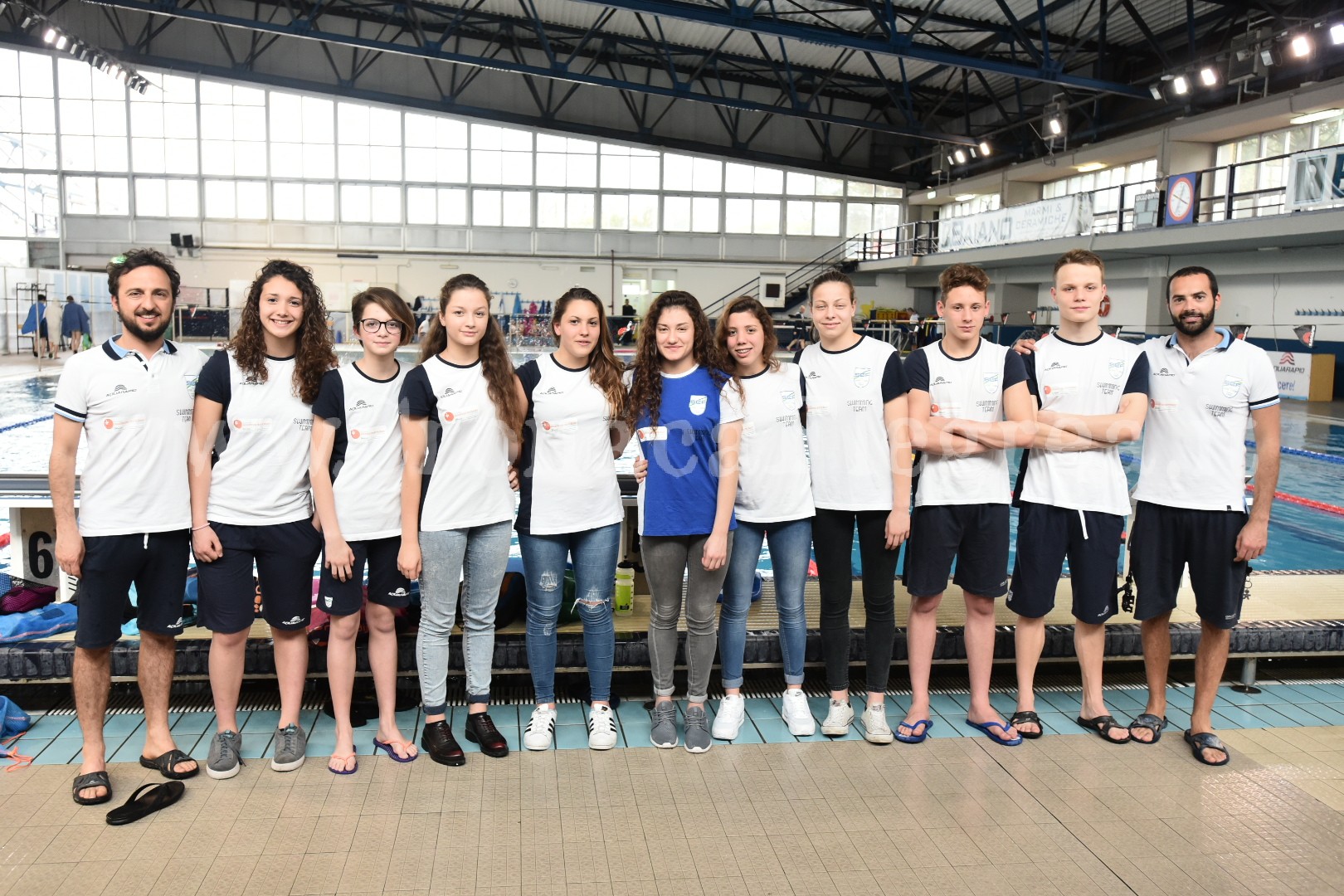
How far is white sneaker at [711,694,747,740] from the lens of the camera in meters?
3.30

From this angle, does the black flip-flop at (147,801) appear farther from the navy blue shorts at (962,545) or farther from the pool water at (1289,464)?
the navy blue shorts at (962,545)

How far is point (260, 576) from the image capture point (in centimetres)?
292

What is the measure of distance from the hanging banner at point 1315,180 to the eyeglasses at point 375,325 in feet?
46.1

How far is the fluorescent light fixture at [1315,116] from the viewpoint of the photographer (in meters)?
15.4

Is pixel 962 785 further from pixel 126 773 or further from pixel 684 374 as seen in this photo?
pixel 126 773

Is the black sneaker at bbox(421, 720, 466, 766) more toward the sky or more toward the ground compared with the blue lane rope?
more toward the ground

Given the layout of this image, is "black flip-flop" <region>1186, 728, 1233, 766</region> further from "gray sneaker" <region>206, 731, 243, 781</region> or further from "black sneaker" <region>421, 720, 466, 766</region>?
"gray sneaker" <region>206, 731, 243, 781</region>

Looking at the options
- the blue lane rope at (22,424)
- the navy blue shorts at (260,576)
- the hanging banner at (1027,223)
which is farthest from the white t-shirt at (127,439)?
the hanging banner at (1027,223)

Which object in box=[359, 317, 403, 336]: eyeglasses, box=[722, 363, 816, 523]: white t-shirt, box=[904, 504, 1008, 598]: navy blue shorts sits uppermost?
box=[359, 317, 403, 336]: eyeglasses

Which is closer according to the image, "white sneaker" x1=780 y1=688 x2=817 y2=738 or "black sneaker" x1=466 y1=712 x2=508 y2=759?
"black sneaker" x1=466 y1=712 x2=508 y2=759

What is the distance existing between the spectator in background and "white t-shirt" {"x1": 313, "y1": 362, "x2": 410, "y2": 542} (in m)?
19.8

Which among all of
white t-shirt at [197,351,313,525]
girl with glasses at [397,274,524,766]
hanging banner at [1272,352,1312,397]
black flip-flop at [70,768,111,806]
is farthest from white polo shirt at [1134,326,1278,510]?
hanging banner at [1272,352,1312,397]

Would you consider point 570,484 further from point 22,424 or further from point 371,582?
point 22,424

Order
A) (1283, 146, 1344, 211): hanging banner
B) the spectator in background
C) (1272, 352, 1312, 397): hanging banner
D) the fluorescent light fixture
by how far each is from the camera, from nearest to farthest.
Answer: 1. (1283, 146, 1344, 211): hanging banner
2. the fluorescent light fixture
3. (1272, 352, 1312, 397): hanging banner
4. the spectator in background
